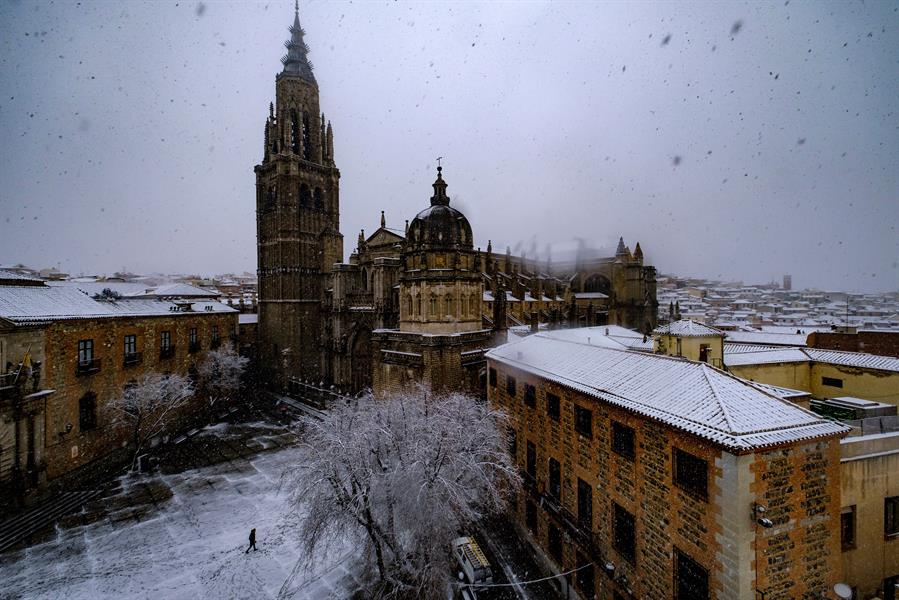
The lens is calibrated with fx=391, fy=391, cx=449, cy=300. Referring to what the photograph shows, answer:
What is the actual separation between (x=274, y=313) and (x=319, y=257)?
775 centimetres

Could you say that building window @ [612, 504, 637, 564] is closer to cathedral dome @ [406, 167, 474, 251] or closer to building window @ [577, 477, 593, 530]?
building window @ [577, 477, 593, 530]

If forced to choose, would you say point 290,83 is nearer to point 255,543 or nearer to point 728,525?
point 255,543

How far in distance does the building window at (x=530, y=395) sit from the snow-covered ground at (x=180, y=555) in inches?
Answer: 364

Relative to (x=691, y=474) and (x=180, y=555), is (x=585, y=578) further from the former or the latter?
(x=180, y=555)

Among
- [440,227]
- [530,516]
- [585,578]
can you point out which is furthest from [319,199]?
[585,578]

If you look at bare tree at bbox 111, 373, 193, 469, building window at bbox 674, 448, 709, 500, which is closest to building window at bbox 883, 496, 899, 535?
building window at bbox 674, 448, 709, 500

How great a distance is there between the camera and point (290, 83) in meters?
42.6

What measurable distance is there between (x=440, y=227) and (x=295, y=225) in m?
23.3

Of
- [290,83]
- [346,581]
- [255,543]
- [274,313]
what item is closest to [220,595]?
[255,543]

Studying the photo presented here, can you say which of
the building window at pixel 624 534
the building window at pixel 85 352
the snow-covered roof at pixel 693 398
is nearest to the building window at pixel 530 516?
the building window at pixel 624 534

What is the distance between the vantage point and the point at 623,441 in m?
11.2

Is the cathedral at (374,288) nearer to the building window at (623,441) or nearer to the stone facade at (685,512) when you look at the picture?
the stone facade at (685,512)

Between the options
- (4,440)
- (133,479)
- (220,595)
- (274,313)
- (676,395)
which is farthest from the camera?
(274,313)

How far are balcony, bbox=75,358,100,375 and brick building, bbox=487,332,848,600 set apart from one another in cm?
2685
